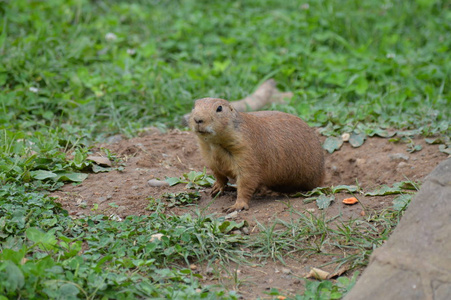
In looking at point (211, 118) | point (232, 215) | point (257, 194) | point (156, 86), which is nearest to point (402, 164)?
point (257, 194)

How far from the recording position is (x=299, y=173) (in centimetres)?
516

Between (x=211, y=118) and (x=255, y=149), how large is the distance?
1.72ft

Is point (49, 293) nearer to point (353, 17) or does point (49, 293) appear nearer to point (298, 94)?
point (298, 94)

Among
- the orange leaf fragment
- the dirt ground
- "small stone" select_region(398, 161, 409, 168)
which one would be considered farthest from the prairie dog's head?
"small stone" select_region(398, 161, 409, 168)

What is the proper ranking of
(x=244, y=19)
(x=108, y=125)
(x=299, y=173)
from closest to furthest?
(x=299, y=173)
(x=108, y=125)
(x=244, y=19)

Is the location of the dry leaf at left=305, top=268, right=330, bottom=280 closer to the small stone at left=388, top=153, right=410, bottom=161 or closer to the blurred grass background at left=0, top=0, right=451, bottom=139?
the small stone at left=388, top=153, right=410, bottom=161

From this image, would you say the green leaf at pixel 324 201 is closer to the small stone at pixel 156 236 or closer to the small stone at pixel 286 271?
the small stone at pixel 286 271

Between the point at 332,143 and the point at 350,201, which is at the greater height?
the point at 350,201

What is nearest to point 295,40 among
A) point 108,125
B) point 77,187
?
point 108,125

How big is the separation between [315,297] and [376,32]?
253 inches

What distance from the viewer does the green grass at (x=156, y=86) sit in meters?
3.75

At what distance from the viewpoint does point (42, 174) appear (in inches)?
191

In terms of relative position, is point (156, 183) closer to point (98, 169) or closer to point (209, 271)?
point (98, 169)

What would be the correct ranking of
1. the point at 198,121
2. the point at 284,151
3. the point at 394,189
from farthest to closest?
1. the point at 284,151
2. the point at 394,189
3. the point at 198,121
